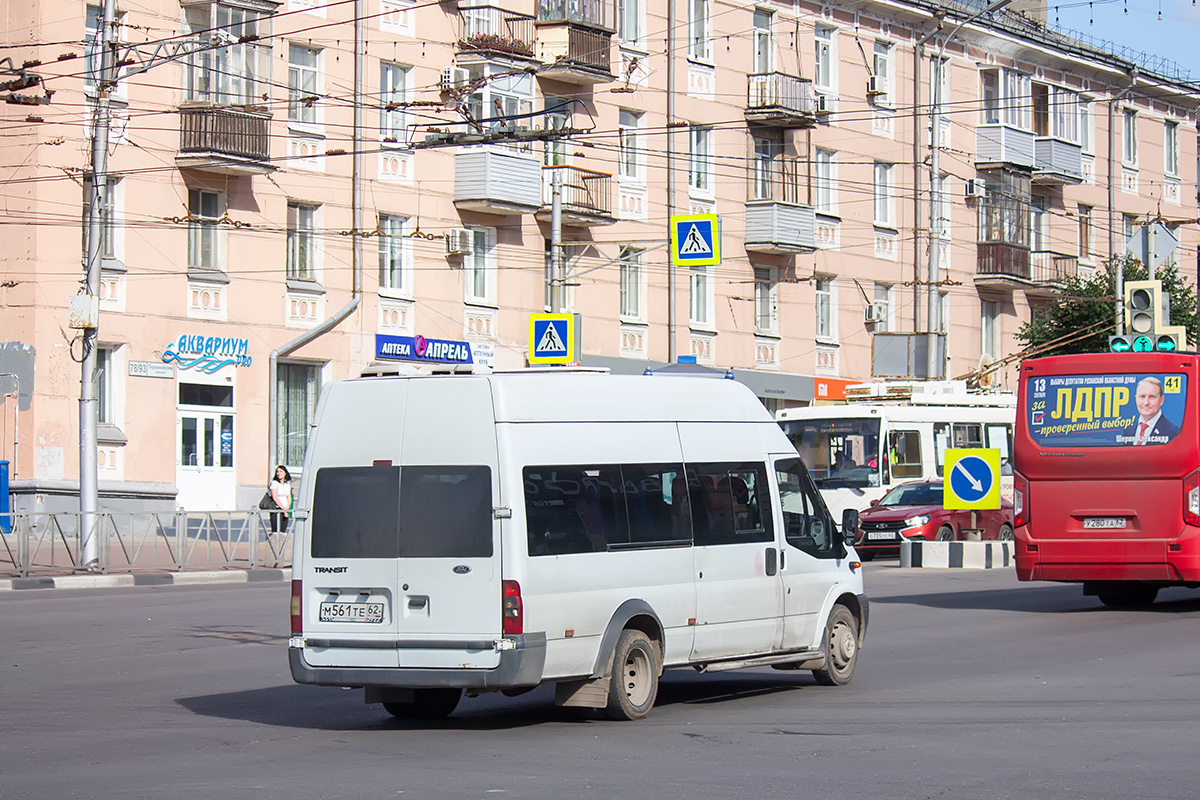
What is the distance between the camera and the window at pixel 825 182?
49188mm

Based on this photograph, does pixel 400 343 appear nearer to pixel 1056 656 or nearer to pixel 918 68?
pixel 918 68

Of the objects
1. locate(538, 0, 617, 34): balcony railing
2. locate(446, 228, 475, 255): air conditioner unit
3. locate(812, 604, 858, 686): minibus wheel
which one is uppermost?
locate(538, 0, 617, 34): balcony railing

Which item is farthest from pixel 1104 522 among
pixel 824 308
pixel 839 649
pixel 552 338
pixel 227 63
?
pixel 824 308

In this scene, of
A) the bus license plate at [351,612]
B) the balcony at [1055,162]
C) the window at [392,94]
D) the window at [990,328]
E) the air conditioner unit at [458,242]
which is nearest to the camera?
the bus license plate at [351,612]

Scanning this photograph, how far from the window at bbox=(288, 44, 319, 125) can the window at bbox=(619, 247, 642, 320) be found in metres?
10.1

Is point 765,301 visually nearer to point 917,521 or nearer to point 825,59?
point 825,59

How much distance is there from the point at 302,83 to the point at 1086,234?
32189 mm

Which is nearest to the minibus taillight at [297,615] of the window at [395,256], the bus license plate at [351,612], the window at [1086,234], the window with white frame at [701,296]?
the bus license plate at [351,612]

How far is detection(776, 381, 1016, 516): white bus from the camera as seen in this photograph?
36.4 meters

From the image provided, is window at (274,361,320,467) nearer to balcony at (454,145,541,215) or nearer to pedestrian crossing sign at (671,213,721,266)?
balcony at (454,145,541,215)

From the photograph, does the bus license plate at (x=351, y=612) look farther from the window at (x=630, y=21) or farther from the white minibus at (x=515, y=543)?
the window at (x=630, y=21)

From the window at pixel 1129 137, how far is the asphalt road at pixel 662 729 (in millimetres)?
46686

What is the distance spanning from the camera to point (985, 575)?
89.9 feet

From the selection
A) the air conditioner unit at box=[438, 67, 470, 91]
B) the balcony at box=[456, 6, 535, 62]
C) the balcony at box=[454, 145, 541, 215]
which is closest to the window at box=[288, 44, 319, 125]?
the air conditioner unit at box=[438, 67, 470, 91]
